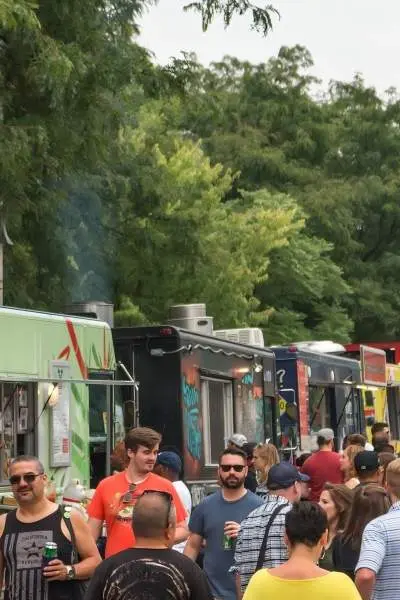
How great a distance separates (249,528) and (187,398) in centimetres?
877

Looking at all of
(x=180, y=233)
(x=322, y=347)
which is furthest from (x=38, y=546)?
(x=322, y=347)

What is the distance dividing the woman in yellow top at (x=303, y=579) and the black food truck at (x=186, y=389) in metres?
10.0

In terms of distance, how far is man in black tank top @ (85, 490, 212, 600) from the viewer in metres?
5.28

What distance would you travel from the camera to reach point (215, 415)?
17.4 meters

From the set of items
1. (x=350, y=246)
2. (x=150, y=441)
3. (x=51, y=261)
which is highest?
(x=350, y=246)

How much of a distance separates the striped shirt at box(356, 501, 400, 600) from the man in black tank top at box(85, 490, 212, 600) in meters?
1.58

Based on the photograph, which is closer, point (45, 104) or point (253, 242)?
point (45, 104)

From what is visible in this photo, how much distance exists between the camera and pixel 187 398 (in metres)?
16.3

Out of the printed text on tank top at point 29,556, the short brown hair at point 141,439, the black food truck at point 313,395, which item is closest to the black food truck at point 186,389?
the black food truck at point 313,395

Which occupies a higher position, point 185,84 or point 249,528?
point 185,84

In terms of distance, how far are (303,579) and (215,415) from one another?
12344 mm

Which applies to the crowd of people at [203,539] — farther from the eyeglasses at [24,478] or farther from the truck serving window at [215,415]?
A: the truck serving window at [215,415]

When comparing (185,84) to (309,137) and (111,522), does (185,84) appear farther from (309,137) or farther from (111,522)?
(309,137)

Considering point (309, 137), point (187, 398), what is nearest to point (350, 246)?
point (309, 137)
